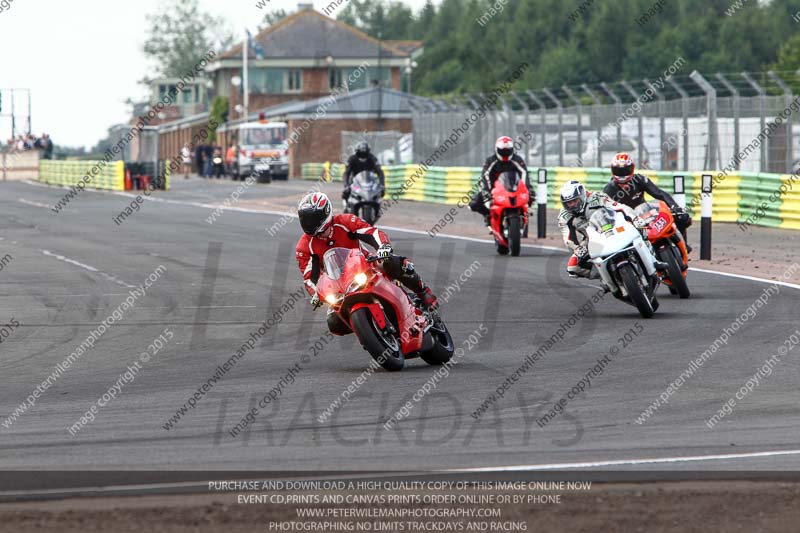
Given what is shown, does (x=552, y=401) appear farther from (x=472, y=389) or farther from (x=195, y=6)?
(x=195, y=6)

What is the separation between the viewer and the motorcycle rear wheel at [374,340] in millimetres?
9930

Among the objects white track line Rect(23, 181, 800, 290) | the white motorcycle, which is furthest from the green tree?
the white motorcycle

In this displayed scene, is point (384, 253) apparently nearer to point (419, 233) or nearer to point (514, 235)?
point (514, 235)

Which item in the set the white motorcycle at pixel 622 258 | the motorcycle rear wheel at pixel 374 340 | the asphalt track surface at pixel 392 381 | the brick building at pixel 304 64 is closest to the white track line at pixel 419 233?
the asphalt track surface at pixel 392 381

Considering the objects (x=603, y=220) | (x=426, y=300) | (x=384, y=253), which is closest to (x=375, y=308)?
(x=384, y=253)

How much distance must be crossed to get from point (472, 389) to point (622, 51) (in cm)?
10068

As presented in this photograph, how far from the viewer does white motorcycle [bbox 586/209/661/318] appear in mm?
13047

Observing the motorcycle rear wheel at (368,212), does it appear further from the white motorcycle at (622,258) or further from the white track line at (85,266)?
the white motorcycle at (622,258)

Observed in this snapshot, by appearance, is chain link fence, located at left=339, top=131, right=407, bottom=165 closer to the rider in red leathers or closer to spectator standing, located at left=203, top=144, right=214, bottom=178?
spectator standing, located at left=203, top=144, right=214, bottom=178

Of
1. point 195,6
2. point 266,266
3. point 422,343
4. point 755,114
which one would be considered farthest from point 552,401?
point 195,6

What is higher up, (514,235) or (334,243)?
(334,243)

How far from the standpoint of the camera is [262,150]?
6009 centimetres

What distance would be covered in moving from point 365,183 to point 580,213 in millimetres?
11860

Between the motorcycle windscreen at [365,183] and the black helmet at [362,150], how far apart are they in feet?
1.23
